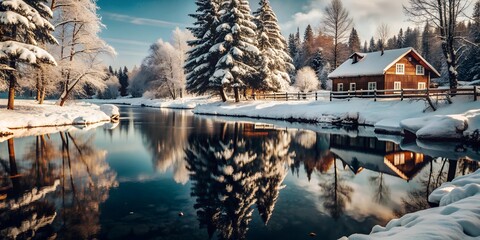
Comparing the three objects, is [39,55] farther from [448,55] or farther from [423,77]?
[423,77]

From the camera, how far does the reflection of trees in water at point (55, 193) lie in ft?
18.8

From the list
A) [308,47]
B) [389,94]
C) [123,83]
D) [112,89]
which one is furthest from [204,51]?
[112,89]

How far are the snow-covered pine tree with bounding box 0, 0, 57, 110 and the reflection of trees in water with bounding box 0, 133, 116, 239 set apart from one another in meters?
9.88

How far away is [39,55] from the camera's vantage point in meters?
20.5

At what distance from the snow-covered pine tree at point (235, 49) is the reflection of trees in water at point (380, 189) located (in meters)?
26.8

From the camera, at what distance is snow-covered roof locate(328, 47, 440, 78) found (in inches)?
1326

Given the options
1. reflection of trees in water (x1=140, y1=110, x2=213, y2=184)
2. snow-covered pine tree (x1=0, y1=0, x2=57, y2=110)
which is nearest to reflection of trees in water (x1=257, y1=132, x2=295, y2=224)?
reflection of trees in water (x1=140, y1=110, x2=213, y2=184)

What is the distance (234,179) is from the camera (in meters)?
9.33

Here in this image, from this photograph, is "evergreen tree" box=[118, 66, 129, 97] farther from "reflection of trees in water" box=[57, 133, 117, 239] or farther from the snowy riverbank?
"reflection of trees in water" box=[57, 133, 117, 239]

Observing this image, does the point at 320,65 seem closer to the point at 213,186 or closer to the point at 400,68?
the point at 400,68

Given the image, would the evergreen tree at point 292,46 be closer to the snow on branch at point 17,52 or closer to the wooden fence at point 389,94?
the wooden fence at point 389,94

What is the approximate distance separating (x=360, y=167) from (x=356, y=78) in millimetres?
27203

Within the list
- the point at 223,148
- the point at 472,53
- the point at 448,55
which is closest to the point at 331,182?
the point at 223,148

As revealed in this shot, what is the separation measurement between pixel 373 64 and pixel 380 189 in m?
30.1
